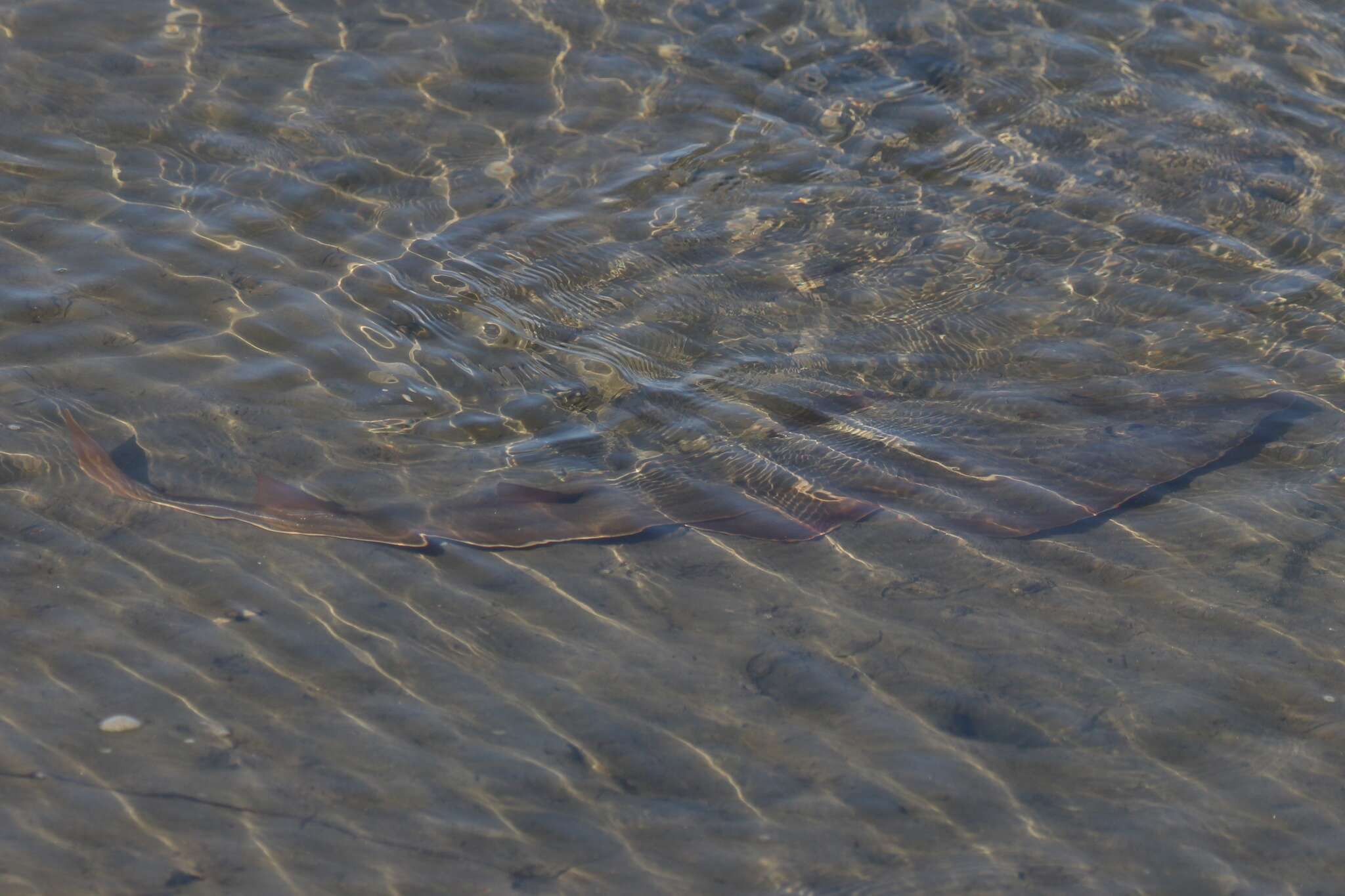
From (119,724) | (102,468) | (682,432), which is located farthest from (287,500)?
(682,432)

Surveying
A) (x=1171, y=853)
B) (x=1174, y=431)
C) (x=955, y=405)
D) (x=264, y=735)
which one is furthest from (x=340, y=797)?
(x=1174, y=431)

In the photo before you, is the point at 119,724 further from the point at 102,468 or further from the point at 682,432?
the point at 682,432

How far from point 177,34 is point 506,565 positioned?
4406 millimetres

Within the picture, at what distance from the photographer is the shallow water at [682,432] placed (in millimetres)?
3350

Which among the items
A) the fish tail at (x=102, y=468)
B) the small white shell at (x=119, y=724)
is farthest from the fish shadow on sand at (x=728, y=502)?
the small white shell at (x=119, y=724)

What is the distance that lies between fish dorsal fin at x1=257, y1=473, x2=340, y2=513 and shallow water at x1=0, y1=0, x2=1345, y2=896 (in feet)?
0.23

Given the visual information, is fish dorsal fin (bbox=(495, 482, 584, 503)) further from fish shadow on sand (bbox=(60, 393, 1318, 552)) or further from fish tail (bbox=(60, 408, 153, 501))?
fish tail (bbox=(60, 408, 153, 501))

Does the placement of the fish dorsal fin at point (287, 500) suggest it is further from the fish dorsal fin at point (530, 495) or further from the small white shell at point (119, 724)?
the small white shell at point (119, 724)

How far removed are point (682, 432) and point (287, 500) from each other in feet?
4.93

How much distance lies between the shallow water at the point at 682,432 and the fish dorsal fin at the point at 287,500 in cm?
7

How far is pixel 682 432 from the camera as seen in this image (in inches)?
189

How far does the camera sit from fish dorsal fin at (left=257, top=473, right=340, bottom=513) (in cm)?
423

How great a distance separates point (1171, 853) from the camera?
3.33m

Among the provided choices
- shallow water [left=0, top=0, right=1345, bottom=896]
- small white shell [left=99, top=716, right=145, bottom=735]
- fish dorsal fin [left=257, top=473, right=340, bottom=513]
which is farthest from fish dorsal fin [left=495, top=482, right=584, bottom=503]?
small white shell [left=99, top=716, right=145, bottom=735]
